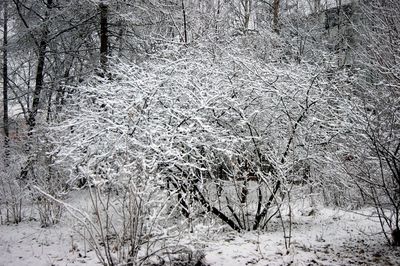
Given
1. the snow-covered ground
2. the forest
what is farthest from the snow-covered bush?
the snow-covered ground

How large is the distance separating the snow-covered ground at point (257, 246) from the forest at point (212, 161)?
0.12 feet

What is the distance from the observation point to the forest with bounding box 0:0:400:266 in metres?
4.51

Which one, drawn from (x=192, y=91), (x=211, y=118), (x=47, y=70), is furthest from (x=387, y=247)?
(x=47, y=70)

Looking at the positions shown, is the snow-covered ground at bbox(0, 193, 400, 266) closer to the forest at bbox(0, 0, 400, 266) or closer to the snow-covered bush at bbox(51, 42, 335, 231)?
the forest at bbox(0, 0, 400, 266)

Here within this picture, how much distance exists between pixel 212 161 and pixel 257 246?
5.82ft

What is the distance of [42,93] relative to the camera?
10.6 metres

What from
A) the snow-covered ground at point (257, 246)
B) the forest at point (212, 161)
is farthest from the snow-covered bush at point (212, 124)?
the snow-covered ground at point (257, 246)

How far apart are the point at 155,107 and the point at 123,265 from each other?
10.7ft

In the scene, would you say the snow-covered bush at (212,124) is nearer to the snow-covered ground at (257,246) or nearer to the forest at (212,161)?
the forest at (212,161)

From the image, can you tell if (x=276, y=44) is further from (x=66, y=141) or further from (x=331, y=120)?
(x=66, y=141)

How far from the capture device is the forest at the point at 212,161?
4.51 metres

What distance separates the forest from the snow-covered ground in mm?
36

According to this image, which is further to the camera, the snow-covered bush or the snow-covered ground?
the snow-covered bush

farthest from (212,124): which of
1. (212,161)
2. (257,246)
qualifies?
(257,246)
